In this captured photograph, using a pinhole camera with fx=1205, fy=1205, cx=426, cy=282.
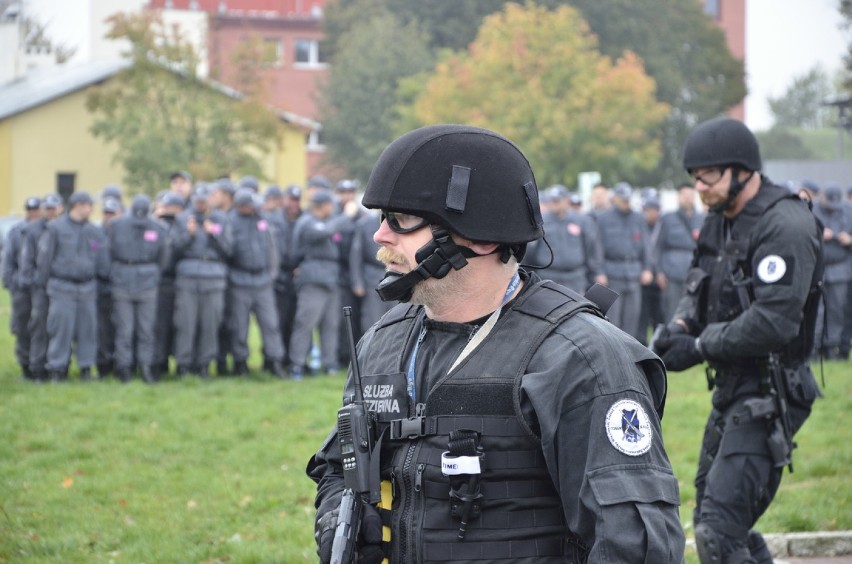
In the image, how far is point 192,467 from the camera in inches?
385

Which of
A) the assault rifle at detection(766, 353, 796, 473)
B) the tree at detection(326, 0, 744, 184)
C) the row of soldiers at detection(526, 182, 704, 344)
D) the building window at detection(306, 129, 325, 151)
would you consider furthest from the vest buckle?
the building window at detection(306, 129, 325, 151)

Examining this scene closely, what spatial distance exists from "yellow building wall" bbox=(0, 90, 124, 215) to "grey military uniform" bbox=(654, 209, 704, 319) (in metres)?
33.4

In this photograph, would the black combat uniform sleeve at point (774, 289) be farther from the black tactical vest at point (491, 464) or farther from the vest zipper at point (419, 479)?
the vest zipper at point (419, 479)

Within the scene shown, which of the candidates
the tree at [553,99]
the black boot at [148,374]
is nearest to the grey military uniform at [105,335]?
the black boot at [148,374]

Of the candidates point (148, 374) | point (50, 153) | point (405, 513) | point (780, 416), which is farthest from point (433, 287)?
point (50, 153)

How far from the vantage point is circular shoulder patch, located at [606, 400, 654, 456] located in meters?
2.99

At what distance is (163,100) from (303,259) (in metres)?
24.6

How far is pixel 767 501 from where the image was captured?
561 centimetres

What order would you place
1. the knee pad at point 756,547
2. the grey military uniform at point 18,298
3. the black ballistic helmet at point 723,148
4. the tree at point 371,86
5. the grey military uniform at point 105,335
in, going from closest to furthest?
the knee pad at point 756,547, the black ballistic helmet at point 723,148, the grey military uniform at point 105,335, the grey military uniform at point 18,298, the tree at point 371,86

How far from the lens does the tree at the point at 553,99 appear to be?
43125 millimetres

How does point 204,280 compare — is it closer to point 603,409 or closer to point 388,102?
point 603,409

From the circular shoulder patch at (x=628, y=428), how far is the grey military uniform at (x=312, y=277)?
12.5m

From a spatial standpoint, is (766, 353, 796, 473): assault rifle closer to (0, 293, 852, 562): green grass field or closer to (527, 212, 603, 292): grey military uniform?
(0, 293, 852, 562): green grass field


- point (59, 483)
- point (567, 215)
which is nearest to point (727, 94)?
point (567, 215)
